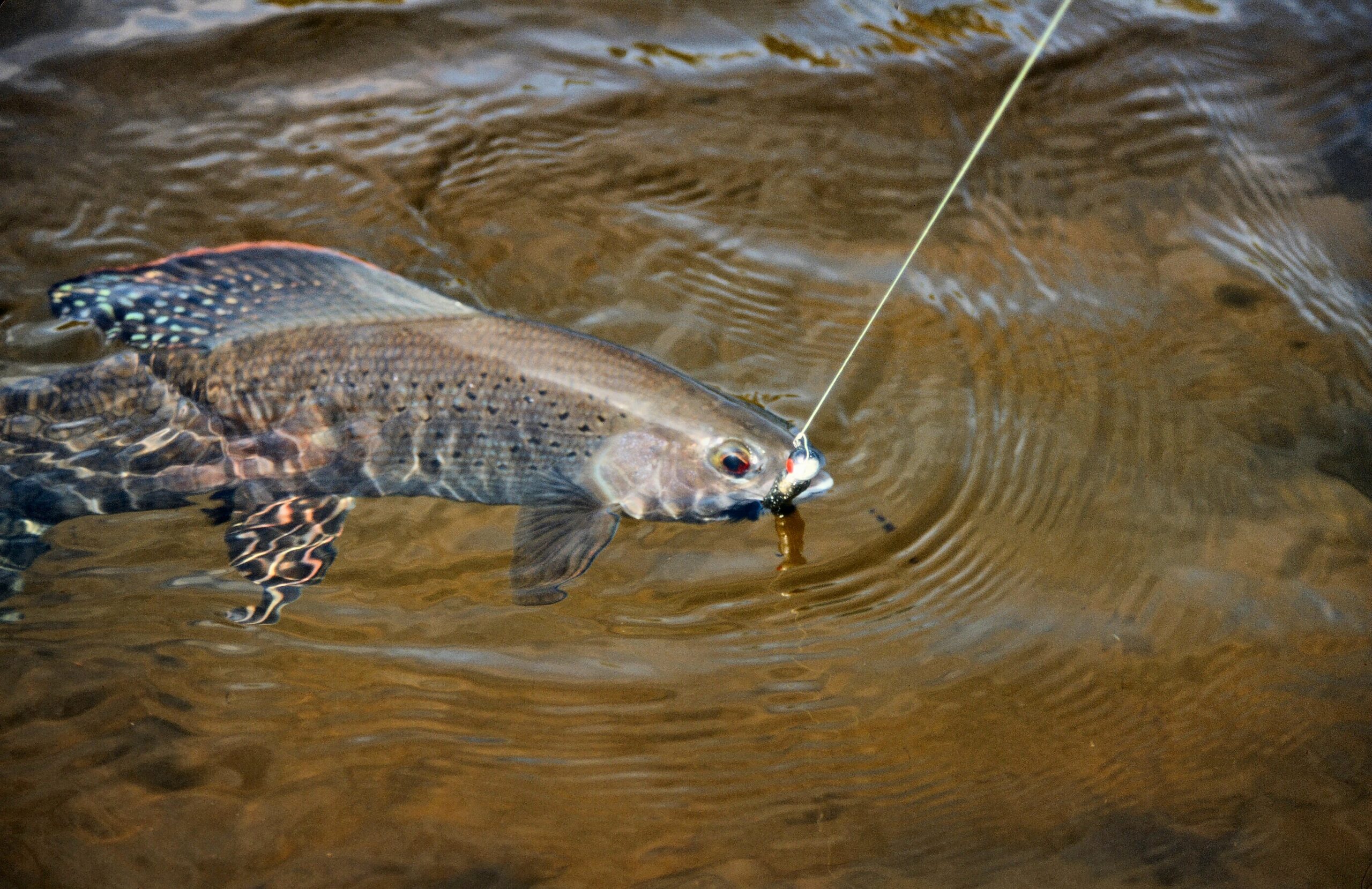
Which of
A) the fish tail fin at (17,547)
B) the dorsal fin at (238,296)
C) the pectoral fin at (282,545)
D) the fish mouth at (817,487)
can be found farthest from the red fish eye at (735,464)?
the fish tail fin at (17,547)

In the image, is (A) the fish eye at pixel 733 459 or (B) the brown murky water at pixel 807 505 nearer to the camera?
(B) the brown murky water at pixel 807 505

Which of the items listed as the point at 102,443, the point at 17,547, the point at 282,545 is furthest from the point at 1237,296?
the point at 17,547

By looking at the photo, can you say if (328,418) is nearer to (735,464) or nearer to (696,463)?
(696,463)

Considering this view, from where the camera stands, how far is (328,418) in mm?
3580

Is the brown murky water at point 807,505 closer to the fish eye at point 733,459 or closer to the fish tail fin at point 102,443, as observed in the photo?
the fish tail fin at point 102,443

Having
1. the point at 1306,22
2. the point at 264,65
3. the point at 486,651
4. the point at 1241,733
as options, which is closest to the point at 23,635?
the point at 486,651

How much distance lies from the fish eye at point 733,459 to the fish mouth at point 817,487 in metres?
0.24

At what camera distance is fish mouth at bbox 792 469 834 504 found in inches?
142

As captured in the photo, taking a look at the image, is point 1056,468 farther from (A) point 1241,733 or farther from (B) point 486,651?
(B) point 486,651

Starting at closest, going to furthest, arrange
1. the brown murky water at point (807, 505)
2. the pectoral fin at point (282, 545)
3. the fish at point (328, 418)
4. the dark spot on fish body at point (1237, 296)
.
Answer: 1. the brown murky water at point (807, 505)
2. the pectoral fin at point (282, 545)
3. the fish at point (328, 418)
4. the dark spot on fish body at point (1237, 296)

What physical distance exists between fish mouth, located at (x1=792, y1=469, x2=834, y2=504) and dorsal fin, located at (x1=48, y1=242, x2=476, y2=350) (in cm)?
144

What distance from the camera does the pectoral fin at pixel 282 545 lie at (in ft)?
11.2

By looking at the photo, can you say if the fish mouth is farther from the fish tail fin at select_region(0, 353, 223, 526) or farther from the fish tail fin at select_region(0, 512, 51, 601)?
the fish tail fin at select_region(0, 512, 51, 601)

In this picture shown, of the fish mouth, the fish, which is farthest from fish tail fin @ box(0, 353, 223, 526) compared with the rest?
the fish mouth
